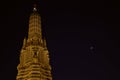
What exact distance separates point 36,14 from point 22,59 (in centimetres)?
1356

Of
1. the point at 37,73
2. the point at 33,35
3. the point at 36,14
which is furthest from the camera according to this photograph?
the point at 36,14

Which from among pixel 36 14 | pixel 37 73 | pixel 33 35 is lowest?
pixel 37 73

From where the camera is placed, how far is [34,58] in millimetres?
70688

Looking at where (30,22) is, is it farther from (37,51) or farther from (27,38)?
(37,51)

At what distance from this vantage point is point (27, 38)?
77.8 meters

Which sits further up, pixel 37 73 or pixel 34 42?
pixel 34 42

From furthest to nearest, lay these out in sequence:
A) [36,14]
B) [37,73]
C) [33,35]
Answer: [36,14] < [33,35] < [37,73]

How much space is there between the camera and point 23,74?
232 ft

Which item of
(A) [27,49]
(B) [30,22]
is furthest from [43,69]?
(B) [30,22]

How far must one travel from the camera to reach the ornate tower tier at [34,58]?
6975 cm

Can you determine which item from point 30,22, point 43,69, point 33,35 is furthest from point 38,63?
point 30,22

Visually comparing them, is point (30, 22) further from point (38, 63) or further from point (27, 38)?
point (38, 63)

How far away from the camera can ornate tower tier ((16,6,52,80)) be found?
69750 mm

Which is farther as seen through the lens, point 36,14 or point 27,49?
point 36,14
